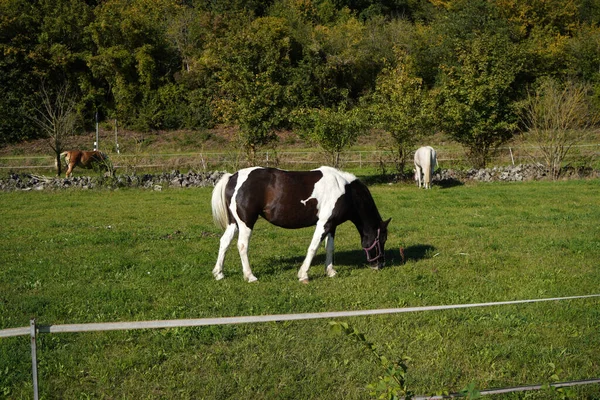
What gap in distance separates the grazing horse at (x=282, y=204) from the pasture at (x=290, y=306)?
23.9 inches

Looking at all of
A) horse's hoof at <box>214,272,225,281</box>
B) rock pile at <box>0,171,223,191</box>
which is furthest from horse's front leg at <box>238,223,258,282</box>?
rock pile at <box>0,171,223,191</box>

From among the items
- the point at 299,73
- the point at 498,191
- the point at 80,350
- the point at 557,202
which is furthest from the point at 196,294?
the point at 299,73

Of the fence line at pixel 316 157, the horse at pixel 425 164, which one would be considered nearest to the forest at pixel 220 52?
the fence line at pixel 316 157

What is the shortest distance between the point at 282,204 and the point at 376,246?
184cm

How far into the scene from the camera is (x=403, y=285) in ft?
28.8

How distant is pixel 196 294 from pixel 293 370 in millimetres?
2831

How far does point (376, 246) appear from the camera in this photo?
32.2 ft

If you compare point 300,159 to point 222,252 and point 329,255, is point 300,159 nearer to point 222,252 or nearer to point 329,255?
point 329,255

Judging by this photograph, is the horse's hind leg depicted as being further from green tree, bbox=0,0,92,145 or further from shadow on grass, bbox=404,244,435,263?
green tree, bbox=0,0,92,145

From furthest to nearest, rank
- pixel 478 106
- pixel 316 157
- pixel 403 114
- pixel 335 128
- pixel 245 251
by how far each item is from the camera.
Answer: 1. pixel 316 157
2. pixel 478 106
3. pixel 335 128
4. pixel 403 114
5. pixel 245 251

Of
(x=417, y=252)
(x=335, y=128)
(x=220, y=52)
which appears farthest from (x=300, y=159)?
(x=417, y=252)

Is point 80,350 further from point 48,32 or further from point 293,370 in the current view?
point 48,32

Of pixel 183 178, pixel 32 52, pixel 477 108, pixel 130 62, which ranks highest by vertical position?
pixel 32 52

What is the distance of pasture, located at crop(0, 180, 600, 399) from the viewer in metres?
5.56
